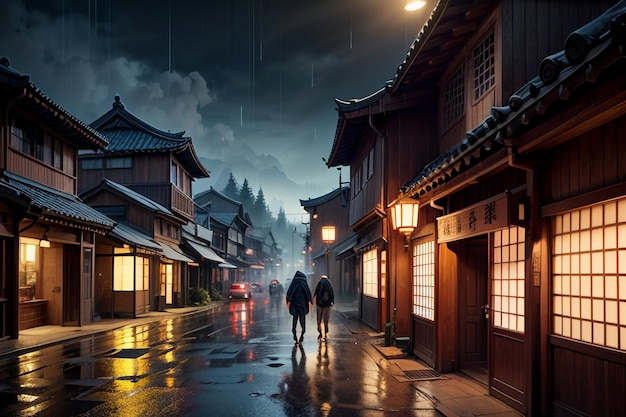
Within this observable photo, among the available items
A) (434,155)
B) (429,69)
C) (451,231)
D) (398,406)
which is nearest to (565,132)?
(451,231)

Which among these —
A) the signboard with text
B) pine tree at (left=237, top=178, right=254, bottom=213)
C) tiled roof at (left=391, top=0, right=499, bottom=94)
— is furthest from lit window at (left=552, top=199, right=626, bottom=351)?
pine tree at (left=237, top=178, right=254, bottom=213)

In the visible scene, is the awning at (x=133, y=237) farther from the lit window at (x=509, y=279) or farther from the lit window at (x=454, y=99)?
the lit window at (x=509, y=279)

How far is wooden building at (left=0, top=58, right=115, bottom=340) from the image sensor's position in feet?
47.1

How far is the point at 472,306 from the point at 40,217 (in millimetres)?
12419

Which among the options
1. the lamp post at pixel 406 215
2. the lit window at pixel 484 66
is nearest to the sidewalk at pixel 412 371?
the lamp post at pixel 406 215

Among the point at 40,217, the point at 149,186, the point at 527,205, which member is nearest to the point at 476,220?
the point at 527,205

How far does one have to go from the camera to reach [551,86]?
4.86 meters

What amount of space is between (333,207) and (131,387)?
121 feet

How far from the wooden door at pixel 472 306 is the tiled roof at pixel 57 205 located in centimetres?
1163

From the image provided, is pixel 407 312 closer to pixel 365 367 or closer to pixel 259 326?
pixel 365 367

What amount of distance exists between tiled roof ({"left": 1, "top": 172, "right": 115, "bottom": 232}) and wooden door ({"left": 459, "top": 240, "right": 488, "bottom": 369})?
38.2ft

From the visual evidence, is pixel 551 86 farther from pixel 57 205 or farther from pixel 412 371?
pixel 57 205

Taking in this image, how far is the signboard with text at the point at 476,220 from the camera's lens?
710cm

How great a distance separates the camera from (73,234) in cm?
1862
